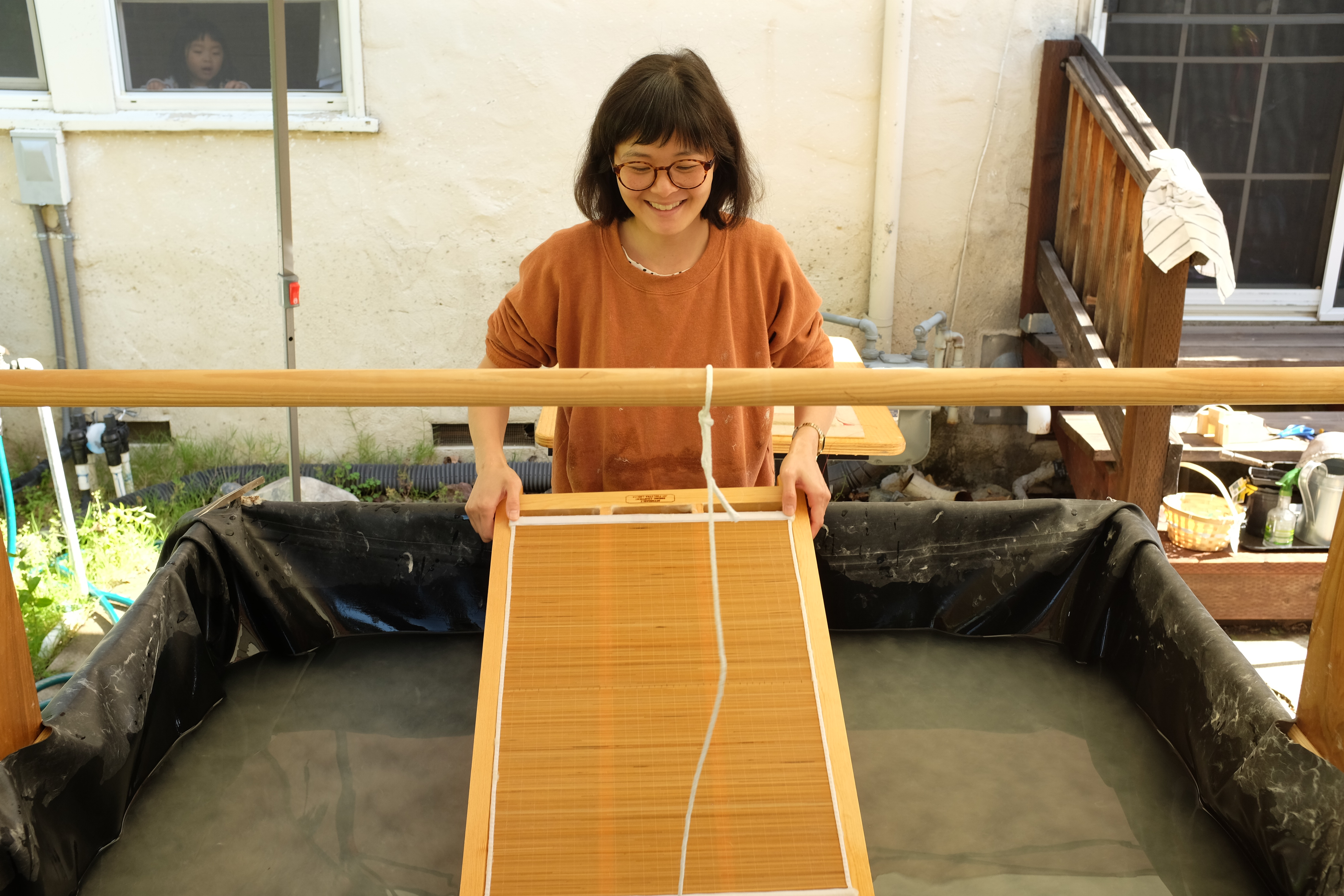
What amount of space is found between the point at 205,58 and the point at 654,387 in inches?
138

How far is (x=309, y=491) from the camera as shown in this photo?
10.9 feet

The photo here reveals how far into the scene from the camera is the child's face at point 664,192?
144 centimetres

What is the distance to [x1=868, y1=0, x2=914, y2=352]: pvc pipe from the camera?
12.0 ft

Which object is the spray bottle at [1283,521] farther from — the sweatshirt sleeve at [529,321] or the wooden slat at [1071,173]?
the sweatshirt sleeve at [529,321]

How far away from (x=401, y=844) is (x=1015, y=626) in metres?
1.20

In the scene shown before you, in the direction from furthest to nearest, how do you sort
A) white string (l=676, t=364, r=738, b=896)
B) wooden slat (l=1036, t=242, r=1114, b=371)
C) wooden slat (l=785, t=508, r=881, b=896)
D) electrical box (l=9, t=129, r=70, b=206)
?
1. electrical box (l=9, t=129, r=70, b=206)
2. wooden slat (l=1036, t=242, r=1114, b=371)
3. wooden slat (l=785, t=508, r=881, b=896)
4. white string (l=676, t=364, r=738, b=896)

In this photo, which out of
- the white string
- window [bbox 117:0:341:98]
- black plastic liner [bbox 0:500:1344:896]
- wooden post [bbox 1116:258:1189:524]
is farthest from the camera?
window [bbox 117:0:341:98]

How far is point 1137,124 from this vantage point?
125 inches

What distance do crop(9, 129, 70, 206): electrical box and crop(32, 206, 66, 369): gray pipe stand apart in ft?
0.29

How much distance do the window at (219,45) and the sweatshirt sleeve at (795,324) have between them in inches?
111

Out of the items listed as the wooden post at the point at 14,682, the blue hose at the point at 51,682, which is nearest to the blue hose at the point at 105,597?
the blue hose at the point at 51,682

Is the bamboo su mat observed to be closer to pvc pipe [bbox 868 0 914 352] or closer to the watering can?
the watering can

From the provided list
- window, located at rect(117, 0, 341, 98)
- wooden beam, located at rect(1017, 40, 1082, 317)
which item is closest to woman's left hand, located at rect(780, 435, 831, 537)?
wooden beam, located at rect(1017, 40, 1082, 317)

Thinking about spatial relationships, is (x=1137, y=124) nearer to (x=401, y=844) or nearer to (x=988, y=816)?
(x=988, y=816)
